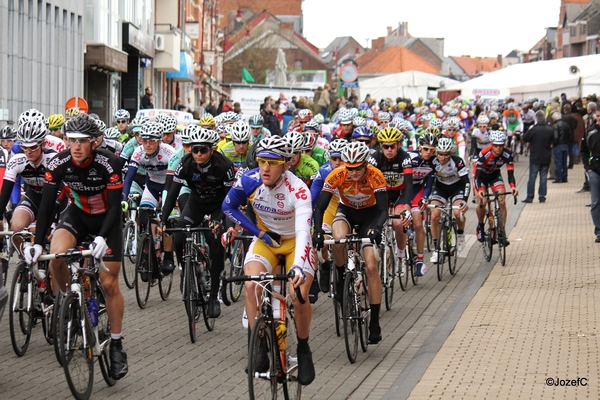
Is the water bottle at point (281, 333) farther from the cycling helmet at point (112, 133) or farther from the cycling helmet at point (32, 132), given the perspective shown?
the cycling helmet at point (112, 133)

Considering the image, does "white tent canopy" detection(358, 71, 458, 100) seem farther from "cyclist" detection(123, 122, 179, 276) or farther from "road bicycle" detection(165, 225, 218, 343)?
"road bicycle" detection(165, 225, 218, 343)

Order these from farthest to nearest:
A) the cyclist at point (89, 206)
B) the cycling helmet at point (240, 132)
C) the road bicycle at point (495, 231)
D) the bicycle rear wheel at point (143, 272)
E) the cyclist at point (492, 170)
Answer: the cyclist at point (492, 170) → the road bicycle at point (495, 231) → the cycling helmet at point (240, 132) → the bicycle rear wheel at point (143, 272) → the cyclist at point (89, 206)

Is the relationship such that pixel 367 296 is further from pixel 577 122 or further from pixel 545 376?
pixel 577 122

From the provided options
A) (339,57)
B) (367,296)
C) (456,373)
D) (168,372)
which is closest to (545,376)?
(456,373)

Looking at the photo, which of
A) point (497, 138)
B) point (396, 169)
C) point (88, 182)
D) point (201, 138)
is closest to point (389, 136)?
point (396, 169)

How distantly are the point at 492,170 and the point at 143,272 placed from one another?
6.62 meters

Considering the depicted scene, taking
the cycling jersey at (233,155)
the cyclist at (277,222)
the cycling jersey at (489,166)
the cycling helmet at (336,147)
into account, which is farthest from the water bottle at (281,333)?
the cycling jersey at (489,166)

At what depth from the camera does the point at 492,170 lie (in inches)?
643

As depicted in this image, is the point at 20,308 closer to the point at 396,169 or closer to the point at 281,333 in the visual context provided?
the point at 281,333

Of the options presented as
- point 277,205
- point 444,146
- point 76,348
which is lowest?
point 76,348

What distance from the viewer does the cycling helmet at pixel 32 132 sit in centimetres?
937

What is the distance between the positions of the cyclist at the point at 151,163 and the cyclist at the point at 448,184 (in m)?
3.89

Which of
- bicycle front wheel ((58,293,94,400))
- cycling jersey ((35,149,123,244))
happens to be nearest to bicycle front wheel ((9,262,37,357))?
cycling jersey ((35,149,123,244))

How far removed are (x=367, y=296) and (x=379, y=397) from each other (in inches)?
76.8
